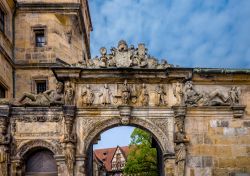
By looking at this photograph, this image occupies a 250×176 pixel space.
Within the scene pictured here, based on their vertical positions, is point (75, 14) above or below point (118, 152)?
above

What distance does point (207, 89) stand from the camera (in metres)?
15.0

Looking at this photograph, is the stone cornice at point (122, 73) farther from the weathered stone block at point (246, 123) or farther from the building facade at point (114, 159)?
the building facade at point (114, 159)

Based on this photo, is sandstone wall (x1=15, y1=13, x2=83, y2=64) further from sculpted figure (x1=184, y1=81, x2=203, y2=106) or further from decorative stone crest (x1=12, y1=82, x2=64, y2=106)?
sculpted figure (x1=184, y1=81, x2=203, y2=106)

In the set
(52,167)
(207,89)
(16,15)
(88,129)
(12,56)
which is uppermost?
(16,15)

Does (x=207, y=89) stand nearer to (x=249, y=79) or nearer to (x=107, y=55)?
(x=249, y=79)

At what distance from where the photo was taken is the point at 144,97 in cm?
1473

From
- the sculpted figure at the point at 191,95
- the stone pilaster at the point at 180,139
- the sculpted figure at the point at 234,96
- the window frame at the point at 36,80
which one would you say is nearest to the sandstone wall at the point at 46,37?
the window frame at the point at 36,80

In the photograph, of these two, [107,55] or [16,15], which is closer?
[107,55]

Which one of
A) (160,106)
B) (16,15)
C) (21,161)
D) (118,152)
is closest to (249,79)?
(160,106)

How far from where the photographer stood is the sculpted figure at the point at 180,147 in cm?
1417

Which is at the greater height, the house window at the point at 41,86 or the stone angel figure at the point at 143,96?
the house window at the point at 41,86

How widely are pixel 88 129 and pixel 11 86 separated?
27.4 feet

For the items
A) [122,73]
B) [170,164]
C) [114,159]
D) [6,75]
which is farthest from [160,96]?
[114,159]

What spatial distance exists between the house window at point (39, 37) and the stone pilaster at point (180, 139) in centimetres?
1044
